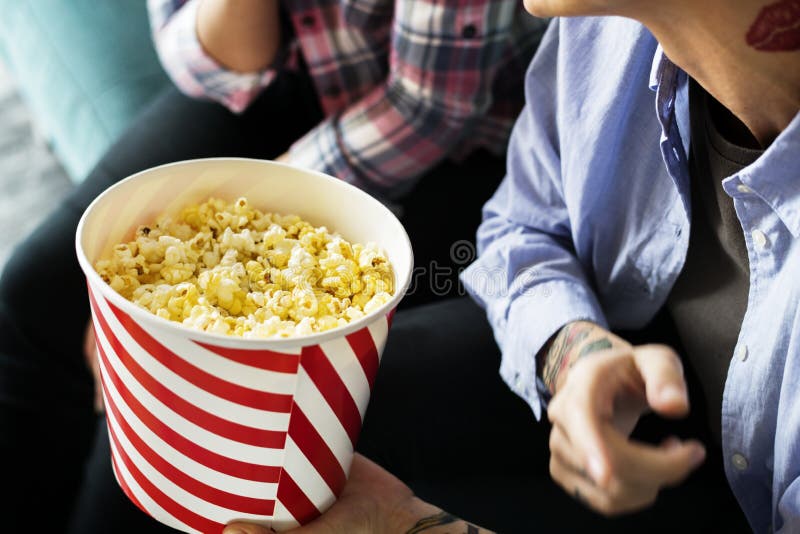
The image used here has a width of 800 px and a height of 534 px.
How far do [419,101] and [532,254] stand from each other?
32 cm

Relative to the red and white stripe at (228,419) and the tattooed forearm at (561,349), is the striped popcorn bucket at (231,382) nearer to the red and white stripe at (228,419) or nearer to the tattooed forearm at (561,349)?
the red and white stripe at (228,419)

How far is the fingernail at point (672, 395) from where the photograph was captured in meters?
0.54

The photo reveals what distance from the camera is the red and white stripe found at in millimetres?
623

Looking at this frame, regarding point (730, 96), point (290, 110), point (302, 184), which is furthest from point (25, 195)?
point (730, 96)

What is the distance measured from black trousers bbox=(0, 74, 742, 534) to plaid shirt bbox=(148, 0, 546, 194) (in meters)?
0.07

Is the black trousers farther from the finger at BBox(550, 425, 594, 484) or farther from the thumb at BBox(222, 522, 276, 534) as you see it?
the finger at BBox(550, 425, 594, 484)

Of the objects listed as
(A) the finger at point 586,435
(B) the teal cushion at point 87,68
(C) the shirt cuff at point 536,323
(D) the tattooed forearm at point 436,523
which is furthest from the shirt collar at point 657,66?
(B) the teal cushion at point 87,68

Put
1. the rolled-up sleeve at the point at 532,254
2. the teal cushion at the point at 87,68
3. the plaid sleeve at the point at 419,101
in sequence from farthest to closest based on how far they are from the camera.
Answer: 1. the teal cushion at the point at 87,68
2. the plaid sleeve at the point at 419,101
3. the rolled-up sleeve at the point at 532,254

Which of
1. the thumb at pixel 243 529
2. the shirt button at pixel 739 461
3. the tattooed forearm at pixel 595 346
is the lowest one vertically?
the shirt button at pixel 739 461

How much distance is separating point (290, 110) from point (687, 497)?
0.81 m

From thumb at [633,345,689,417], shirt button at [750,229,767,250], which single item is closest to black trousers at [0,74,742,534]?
shirt button at [750,229,767,250]

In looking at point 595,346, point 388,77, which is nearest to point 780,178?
point 595,346

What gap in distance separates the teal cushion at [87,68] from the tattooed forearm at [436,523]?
3.03 feet

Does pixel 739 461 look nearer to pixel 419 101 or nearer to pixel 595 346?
pixel 595 346
